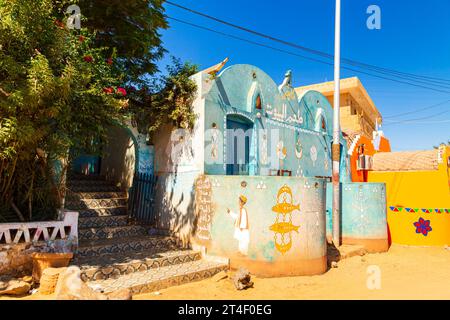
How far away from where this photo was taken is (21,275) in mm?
5457

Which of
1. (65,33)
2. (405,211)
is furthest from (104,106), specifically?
(405,211)

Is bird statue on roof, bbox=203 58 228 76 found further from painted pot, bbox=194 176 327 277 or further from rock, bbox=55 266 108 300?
rock, bbox=55 266 108 300

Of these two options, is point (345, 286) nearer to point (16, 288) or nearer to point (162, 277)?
point (162, 277)

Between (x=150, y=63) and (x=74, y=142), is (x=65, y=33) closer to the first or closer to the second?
(x=74, y=142)

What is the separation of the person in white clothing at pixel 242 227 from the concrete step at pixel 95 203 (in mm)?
3738

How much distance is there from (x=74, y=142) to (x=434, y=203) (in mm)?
11446

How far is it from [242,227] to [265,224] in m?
0.49

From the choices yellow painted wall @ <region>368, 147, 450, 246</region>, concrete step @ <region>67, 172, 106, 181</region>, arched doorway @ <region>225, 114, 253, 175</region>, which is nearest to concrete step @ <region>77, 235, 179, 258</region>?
arched doorway @ <region>225, 114, 253, 175</region>

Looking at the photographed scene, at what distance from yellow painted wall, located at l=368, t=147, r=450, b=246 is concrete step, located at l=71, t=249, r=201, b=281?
25.4 ft

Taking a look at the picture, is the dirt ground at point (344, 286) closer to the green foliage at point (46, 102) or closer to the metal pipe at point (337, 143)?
the metal pipe at point (337, 143)

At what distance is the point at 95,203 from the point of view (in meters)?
8.60

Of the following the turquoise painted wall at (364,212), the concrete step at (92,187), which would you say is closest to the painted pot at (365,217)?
the turquoise painted wall at (364,212)

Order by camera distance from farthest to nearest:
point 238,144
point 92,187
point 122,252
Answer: point 92,187 → point 238,144 → point 122,252

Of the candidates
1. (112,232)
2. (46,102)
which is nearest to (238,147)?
(112,232)
